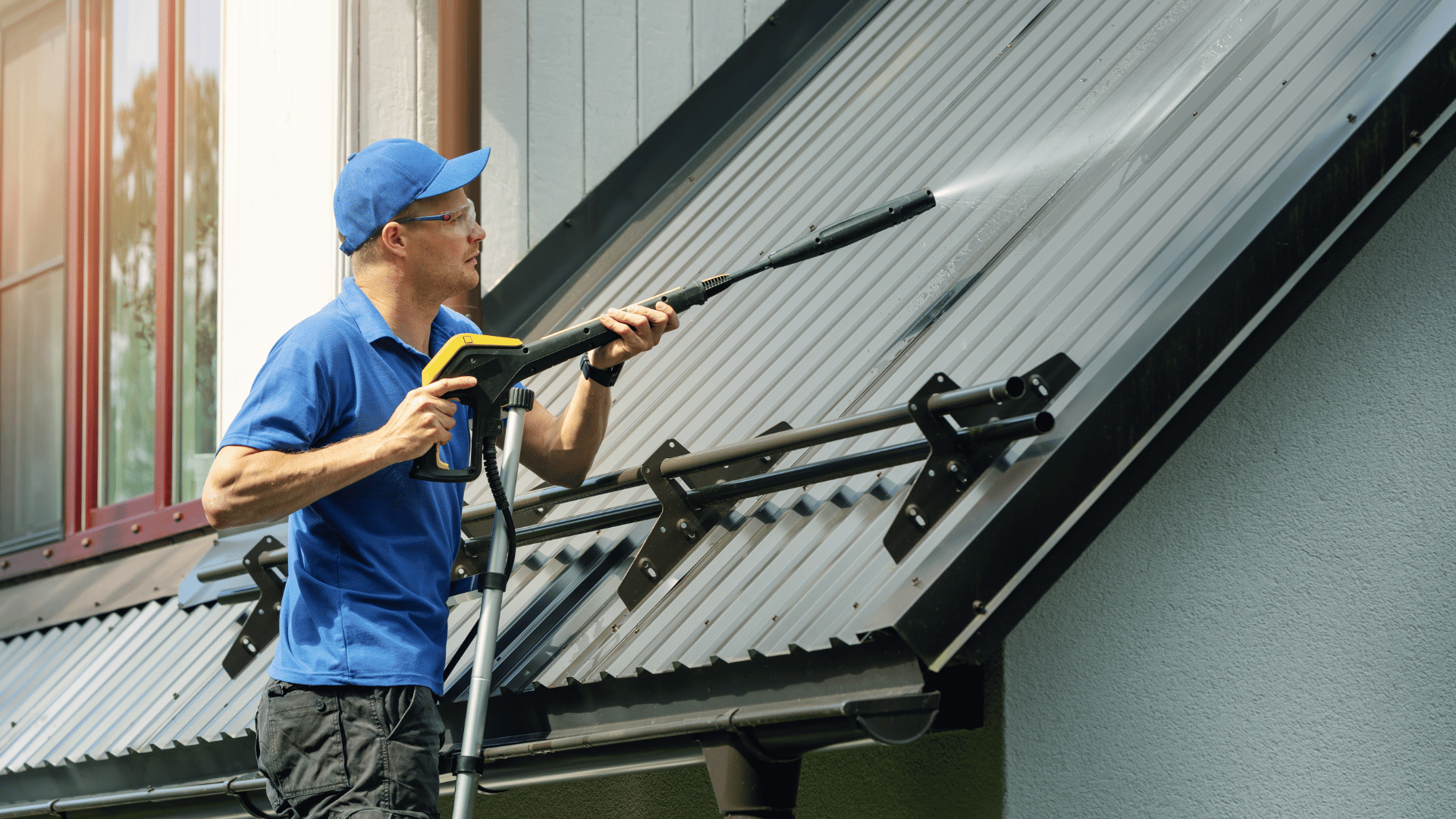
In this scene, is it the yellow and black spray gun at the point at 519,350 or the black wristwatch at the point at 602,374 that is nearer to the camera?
the yellow and black spray gun at the point at 519,350

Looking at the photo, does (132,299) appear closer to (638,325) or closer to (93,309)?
(93,309)

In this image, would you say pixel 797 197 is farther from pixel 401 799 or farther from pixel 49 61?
pixel 49 61

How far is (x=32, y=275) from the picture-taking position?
354 inches

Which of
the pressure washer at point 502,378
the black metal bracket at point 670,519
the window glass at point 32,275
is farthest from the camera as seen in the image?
the window glass at point 32,275

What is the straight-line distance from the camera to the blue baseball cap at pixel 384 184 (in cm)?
381

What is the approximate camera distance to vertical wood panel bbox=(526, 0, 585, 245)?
6863mm

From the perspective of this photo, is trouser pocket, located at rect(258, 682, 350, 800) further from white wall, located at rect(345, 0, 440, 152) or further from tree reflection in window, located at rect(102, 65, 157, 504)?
tree reflection in window, located at rect(102, 65, 157, 504)

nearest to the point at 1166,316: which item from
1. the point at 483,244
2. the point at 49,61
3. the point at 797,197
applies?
the point at 797,197

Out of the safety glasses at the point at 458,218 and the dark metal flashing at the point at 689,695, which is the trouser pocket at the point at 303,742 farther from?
the safety glasses at the point at 458,218

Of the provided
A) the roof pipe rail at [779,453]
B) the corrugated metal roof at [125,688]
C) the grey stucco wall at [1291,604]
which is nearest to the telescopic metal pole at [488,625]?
the roof pipe rail at [779,453]

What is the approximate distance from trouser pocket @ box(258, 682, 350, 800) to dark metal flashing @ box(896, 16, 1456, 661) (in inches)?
50.0

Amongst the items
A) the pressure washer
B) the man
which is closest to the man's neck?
the man

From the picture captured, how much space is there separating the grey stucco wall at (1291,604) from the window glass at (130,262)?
5.44 meters

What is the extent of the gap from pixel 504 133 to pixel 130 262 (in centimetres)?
251
